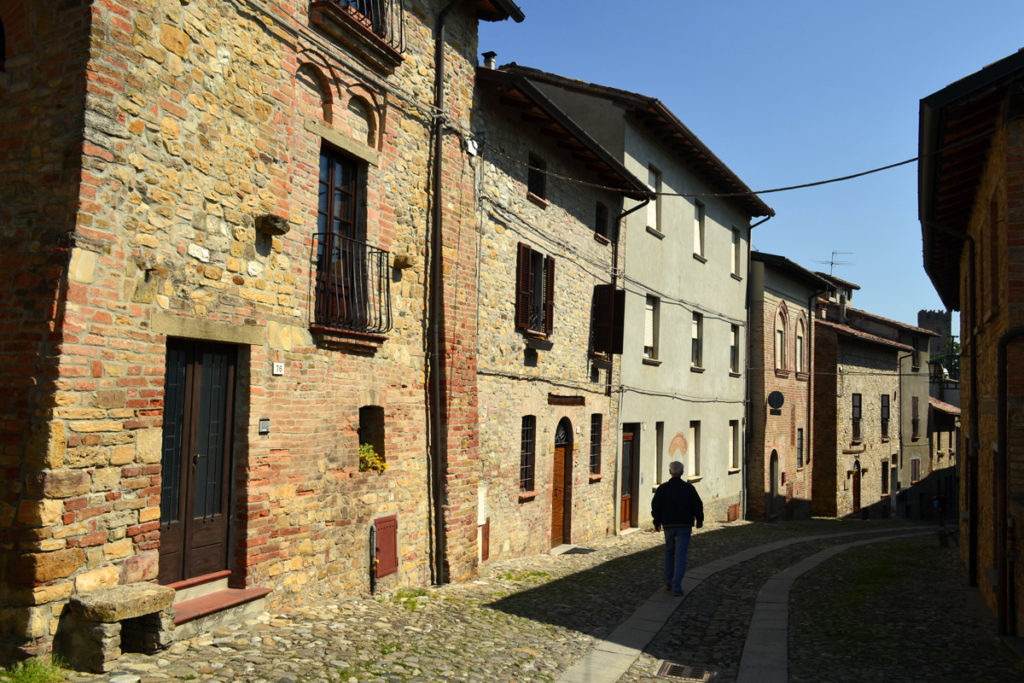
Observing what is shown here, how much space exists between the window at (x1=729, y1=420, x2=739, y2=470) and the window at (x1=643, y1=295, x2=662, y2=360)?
259 inches

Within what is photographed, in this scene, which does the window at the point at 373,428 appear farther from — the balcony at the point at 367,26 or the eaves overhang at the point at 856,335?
the eaves overhang at the point at 856,335

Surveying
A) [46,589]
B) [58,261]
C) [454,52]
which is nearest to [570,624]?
[46,589]

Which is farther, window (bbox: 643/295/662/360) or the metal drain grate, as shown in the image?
window (bbox: 643/295/662/360)

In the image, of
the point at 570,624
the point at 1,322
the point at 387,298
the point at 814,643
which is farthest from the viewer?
the point at 387,298

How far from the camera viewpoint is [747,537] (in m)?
18.5

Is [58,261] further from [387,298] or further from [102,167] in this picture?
[387,298]

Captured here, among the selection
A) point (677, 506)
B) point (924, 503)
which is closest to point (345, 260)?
point (677, 506)

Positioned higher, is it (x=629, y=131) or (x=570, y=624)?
→ (x=629, y=131)

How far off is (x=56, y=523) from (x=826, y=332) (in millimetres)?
27934

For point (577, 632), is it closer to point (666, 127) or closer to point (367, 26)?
point (367, 26)

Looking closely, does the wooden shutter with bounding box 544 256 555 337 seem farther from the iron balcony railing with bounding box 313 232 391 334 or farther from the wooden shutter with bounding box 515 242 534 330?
the iron balcony railing with bounding box 313 232 391 334

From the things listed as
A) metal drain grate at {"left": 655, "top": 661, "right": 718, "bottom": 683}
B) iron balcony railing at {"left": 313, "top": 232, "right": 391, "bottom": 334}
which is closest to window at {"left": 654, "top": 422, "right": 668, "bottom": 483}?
iron balcony railing at {"left": 313, "top": 232, "right": 391, "bottom": 334}

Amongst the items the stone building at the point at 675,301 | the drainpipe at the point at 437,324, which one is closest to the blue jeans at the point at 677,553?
the drainpipe at the point at 437,324

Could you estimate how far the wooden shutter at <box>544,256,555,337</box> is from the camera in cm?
1379
